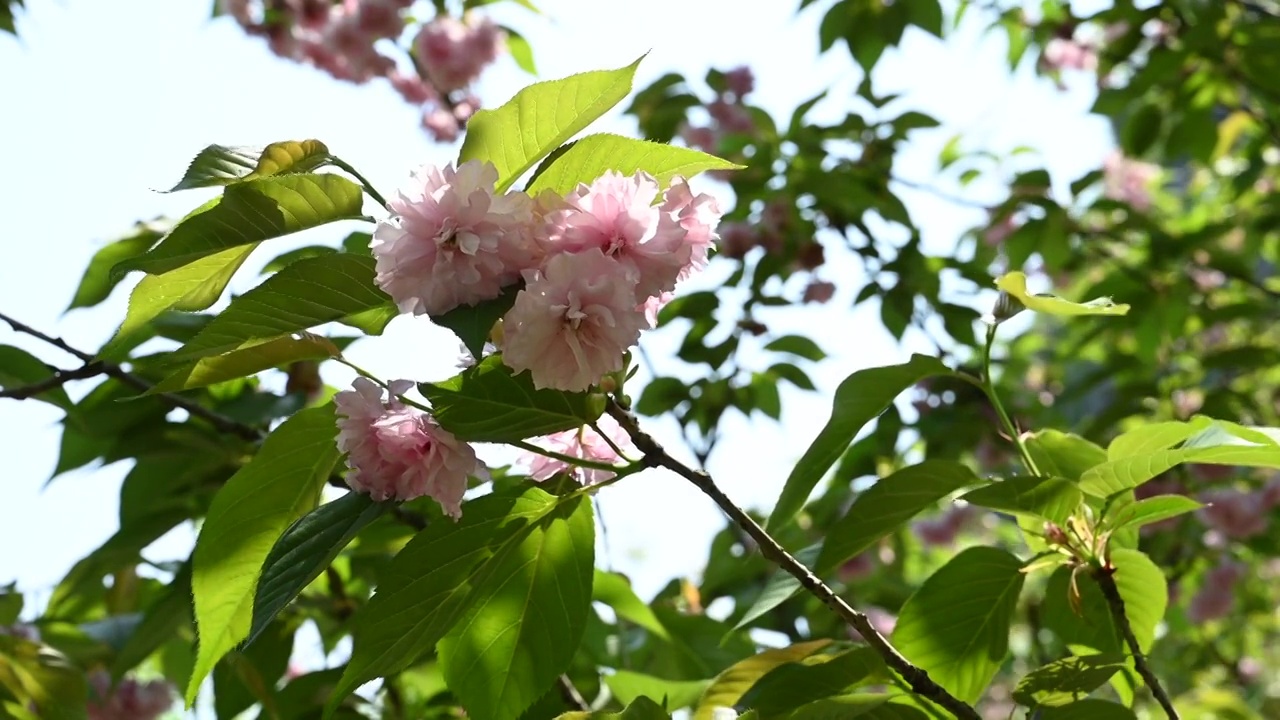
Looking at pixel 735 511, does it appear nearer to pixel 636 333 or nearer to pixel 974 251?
pixel 636 333

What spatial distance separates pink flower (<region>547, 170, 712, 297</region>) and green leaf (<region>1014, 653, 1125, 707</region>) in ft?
1.04

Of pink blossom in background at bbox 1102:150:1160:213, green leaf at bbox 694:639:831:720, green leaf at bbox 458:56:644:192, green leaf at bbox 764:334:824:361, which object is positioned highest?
pink blossom in background at bbox 1102:150:1160:213

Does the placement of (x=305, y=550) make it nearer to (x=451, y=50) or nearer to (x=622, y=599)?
(x=622, y=599)

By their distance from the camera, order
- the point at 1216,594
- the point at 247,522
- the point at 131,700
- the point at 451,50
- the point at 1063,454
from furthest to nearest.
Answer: the point at 1216,594 < the point at 451,50 < the point at 131,700 < the point at 1063,454 < the point at 247,522

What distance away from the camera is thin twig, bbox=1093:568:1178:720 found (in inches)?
23.6

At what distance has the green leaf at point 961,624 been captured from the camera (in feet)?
2.22

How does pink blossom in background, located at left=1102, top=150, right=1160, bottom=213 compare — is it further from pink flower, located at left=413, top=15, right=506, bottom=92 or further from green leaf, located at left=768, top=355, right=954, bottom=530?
green leaf, located at left=768, top=355, right=954, bottom=530

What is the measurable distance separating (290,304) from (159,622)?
64cm

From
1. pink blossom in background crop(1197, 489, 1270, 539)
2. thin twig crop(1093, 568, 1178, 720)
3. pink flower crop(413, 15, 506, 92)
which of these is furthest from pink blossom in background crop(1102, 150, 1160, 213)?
thin twig crop(1093, 568, 1178, 720)

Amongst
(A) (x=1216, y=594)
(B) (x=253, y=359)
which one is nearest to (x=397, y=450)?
(B) (x=253, y=359)

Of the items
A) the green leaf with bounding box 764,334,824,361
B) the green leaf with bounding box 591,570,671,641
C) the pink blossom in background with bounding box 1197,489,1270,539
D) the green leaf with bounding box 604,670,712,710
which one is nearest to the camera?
the green leaf with bounding box 604,670,712,710

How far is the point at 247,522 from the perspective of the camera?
618 millimetres

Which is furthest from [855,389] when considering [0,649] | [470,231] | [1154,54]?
[1154,54]

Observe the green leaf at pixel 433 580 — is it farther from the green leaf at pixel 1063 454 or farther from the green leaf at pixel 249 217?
the green leaf at pixel 1063 454
